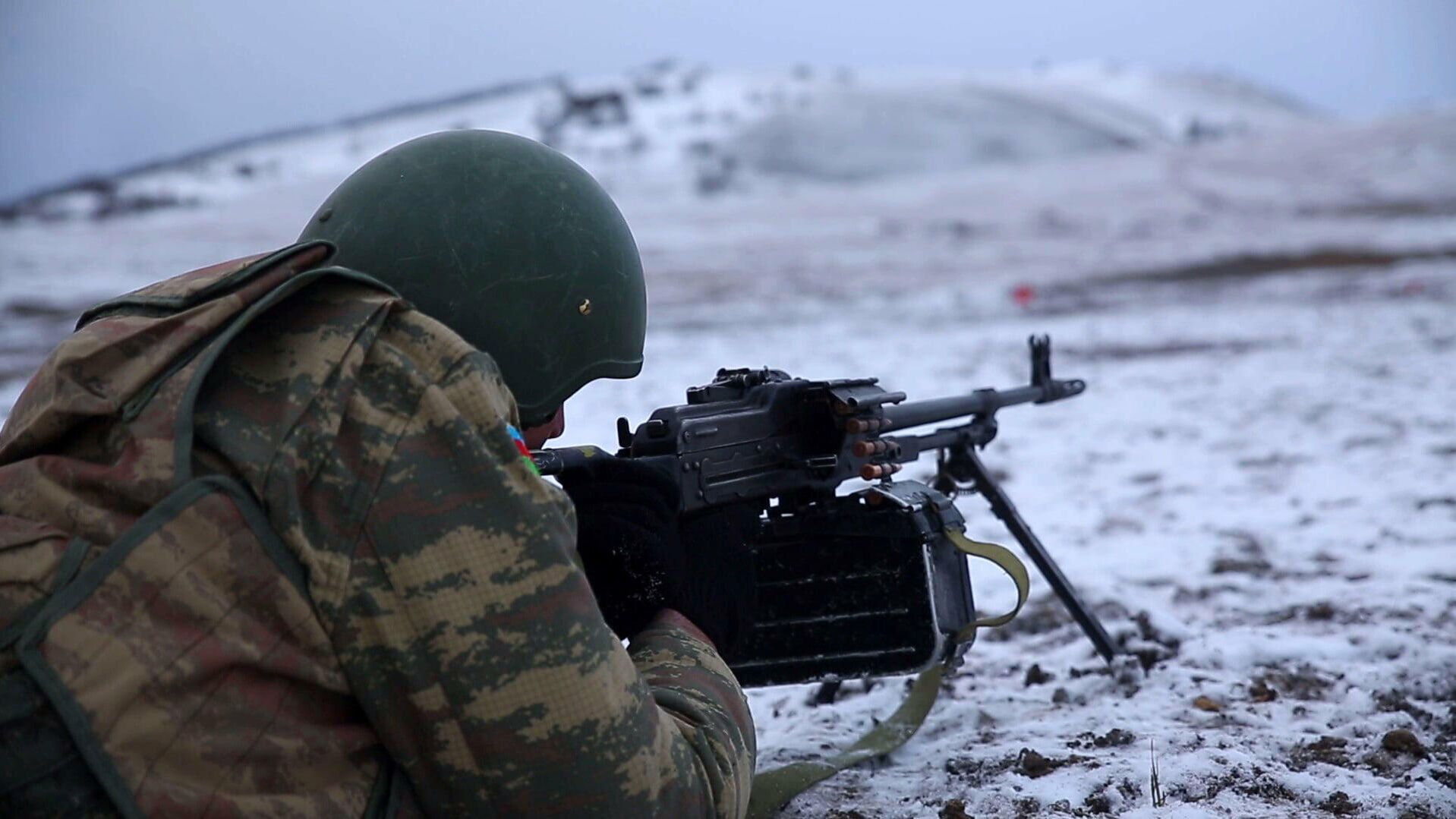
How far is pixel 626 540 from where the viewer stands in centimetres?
201

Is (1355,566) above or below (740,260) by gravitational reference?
above

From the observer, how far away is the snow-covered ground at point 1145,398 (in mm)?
2889

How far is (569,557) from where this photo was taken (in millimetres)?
1510

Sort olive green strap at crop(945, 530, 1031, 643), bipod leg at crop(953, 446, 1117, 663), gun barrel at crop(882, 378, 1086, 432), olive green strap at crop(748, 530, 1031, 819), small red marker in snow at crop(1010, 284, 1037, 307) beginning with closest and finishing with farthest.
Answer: olive green strap at crop(748, 530, 1031, 819)
olive green strap at crop(945, 530, 1031, 643)
gun barrel at crop(882, 378, 1086, 432)
bipod leg at crop(953, 446, 1117, 663)
small red marker in snow at crop(1010, 284, 1037, 307)

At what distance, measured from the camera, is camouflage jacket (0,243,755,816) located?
1.34 meters

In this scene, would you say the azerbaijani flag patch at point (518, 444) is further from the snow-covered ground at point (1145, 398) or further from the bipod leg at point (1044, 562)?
the bipod leg at point (1044, 562)

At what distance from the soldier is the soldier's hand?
0.41 m

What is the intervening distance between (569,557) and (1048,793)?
1586 millimetres

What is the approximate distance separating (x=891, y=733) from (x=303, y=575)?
1981 millimetres

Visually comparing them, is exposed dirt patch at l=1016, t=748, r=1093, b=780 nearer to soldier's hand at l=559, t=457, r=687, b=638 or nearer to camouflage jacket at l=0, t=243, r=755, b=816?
soldier's hand at l=559, t=457, r=687, b=638

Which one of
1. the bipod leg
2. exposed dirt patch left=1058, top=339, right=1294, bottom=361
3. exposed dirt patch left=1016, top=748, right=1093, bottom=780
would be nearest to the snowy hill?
exposed dirt patch left=1058, top=339, right=1294, bottom=361

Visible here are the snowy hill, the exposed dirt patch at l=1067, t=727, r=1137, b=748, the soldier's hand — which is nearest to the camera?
the soldier's hand

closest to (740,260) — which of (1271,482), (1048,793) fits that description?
(1271,482)

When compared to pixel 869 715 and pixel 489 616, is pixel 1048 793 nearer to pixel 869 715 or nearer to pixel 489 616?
pixel 869 715
